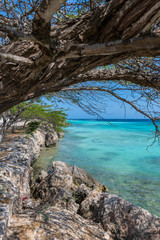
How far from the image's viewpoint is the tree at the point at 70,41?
3.67 feet

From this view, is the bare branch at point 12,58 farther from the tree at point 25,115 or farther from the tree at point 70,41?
the tree at point 25,115

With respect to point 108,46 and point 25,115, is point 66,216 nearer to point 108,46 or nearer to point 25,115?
point 108,46

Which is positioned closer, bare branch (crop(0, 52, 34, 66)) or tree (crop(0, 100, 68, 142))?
bare branch (crop(0, 52, 34, 66))

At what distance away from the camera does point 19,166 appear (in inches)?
194

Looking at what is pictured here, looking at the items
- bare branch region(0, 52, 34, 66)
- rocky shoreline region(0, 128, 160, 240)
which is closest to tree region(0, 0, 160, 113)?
bare branch region(0, 52, 34, 66)

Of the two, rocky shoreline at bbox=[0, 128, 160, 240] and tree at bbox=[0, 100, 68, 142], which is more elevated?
tree at bbox=[0, 100, 68, 142]

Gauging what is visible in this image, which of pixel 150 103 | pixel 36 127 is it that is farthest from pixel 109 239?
pixel 36 127

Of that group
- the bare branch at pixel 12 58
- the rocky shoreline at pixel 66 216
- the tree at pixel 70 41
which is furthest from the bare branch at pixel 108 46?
the rocky shoreline at pixel 66 216

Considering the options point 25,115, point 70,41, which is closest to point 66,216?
point 70,41

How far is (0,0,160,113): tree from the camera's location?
1.12 meters

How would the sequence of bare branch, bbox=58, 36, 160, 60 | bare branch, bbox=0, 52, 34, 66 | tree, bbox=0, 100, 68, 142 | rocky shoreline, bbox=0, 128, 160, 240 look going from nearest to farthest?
1. bare branch, bbox=0, 52, 34, 66
2. bare branch, bbox=58, 36, 160, 60
3. rocky shoreline, bbox=0, 128, 160, 240
4. tree, bbox=0, 100, 68, 142

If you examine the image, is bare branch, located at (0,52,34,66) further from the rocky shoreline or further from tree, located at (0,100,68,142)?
tree, located at (0,100,68,142)

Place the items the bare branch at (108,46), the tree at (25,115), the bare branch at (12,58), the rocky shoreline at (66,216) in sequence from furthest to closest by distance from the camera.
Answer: the tree at (25,115), the rocky shoreline at (66,216), the bare branch at (108,46), the bare branch at (12,58)

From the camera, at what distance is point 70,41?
4.71 feet
